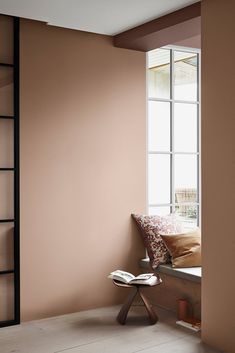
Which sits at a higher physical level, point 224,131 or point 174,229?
point 224,131

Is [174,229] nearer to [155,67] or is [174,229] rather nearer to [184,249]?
[184,249]

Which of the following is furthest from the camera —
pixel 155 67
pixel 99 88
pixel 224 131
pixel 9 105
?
pixel 155 67

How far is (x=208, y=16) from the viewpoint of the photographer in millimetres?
3367

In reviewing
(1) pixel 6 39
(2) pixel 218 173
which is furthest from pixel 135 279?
(1) pixel 6 39

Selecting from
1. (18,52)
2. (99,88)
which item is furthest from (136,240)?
(18,52)

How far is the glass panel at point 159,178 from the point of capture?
15.7ft

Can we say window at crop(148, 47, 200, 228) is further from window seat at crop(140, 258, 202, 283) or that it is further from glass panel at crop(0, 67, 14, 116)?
glass panel at crop(0, 67, 14, 116)

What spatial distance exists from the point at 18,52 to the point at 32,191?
117 centimetres

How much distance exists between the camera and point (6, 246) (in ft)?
12.8

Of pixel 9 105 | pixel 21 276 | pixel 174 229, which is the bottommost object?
pixel 21 276

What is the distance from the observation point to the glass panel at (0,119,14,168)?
152 inches

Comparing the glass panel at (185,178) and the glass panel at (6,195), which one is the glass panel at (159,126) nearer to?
the glass panel at (185,178)

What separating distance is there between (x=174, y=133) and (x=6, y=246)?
212cm

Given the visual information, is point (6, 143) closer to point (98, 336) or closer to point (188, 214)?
point (98, 336)
